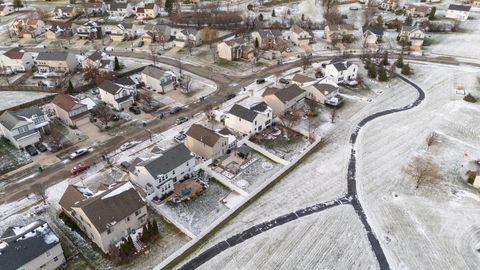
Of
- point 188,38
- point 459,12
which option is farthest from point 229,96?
point 459,12

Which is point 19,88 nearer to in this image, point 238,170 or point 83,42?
point 83,42

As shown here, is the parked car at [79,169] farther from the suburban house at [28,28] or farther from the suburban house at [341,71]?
the suburban house at [28,28]

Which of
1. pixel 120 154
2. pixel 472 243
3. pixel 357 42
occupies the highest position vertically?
pixel 357 42

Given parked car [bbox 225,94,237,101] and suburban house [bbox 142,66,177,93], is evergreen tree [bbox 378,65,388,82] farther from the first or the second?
suburban house [bbox 142,66,177,93]

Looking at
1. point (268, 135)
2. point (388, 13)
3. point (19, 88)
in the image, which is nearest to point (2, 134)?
point (19, 88)

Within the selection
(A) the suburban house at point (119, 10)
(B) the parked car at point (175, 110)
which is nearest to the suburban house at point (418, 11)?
(B) the parked car at point (175, 110)

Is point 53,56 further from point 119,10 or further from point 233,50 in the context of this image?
point 119,10
